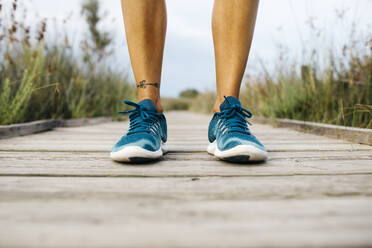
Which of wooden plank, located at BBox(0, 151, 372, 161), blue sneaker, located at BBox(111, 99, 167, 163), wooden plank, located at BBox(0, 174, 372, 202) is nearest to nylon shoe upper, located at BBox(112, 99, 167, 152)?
blue sneaker, located at BBox(111, 99, 167, 163)

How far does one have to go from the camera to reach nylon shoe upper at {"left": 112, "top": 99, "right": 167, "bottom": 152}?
0.95m

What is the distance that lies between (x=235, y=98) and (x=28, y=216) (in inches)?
32.6

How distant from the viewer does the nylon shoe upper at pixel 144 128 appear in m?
0.95

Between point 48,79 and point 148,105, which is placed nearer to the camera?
point 148,105

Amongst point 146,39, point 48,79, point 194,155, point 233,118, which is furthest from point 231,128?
point 48,79

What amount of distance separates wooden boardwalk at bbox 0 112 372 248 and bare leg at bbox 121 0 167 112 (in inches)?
15.3

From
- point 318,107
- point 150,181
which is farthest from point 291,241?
point 318,107

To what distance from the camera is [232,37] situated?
43.8 inches

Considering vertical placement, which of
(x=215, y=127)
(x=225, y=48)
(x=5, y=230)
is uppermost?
(x=225, y=48)

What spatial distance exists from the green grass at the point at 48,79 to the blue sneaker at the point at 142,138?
0.65m

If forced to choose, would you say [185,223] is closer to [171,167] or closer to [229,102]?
[171,167]

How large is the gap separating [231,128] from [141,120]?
1.14 feet

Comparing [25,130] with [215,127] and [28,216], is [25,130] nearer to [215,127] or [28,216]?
[215,127]

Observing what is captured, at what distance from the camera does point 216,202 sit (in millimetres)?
564
